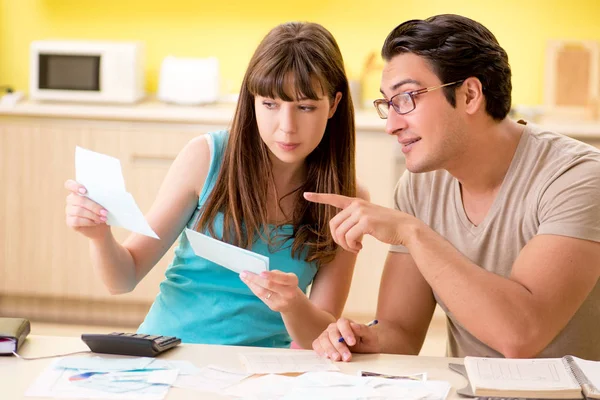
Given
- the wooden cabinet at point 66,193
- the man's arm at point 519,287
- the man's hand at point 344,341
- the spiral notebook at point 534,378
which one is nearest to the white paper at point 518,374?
the spiral notebook at point 534,378

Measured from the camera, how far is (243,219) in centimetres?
201

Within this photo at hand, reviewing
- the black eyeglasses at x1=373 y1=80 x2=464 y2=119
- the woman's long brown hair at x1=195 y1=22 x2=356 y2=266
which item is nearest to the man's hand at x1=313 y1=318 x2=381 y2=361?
the woman's long brown hair at x1=195 y1=22 x2=356 y2=266

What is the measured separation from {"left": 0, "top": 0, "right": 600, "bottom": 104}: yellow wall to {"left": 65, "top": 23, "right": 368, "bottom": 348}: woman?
8.02 feet

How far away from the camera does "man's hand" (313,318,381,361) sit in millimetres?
1635

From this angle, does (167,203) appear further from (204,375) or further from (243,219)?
(204,375)

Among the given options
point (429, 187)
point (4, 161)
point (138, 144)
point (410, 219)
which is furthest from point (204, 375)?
point (4, 161)

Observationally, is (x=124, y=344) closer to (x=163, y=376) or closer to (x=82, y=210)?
(x=163, y=376)

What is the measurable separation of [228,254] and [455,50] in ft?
2.16

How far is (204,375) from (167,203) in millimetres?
586

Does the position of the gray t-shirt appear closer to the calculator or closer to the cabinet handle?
the calculator

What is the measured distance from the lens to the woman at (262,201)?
1900mm

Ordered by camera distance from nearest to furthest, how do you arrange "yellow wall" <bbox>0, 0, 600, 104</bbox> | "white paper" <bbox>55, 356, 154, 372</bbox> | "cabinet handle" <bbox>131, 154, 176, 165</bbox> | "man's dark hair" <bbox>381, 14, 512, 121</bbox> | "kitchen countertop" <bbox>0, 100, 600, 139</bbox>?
"white paper" <bbox>55, 356, 154, 372</bbox>
"man's dark hair" <bbox>381, 14, 512, 121</bbox>
"kitchen countertop" <bbox>0, 100, 600, 139</bbox>
"cabinet handle" <bbox>131, 154, 176, 165</bbox>
"yellow wall" <bbox>0, 0, 600, 104</bbox>

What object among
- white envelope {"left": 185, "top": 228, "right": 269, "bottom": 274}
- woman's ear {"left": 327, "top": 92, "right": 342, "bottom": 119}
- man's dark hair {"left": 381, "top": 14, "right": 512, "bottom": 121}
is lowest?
white envelope {"left": 185, "top": 228, "right": 269, "bottom": 274}

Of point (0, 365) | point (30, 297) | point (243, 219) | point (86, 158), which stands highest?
point (86, 158)
